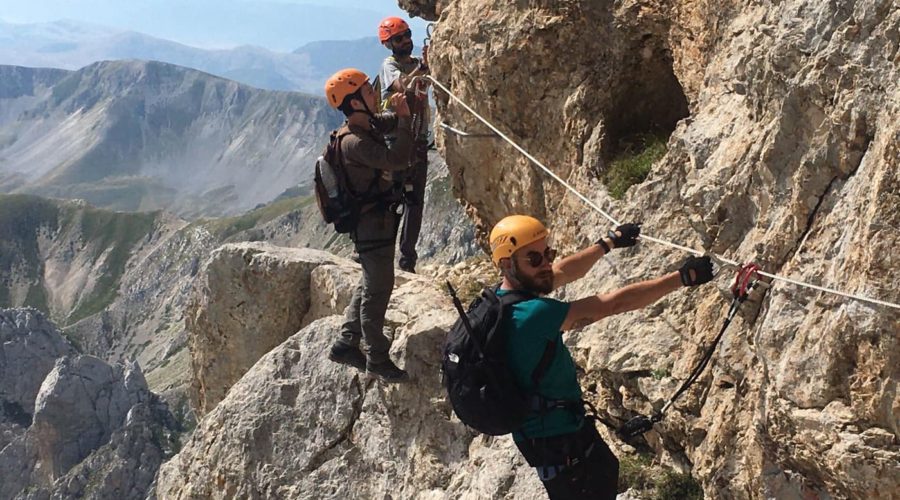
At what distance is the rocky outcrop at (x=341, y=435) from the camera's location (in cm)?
1202

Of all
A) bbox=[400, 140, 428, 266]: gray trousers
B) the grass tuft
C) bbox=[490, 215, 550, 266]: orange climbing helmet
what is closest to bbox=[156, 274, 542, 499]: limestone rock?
bbox=[400, 140, 428, 266]: gray trousers

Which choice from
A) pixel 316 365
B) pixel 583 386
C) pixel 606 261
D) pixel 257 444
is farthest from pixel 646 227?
pixel 257 444

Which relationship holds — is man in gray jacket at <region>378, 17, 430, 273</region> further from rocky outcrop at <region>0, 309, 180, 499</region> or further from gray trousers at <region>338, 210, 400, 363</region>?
rocky outcrop at <region>0, 309, 180, 499</region>

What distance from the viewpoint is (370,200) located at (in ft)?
37.7

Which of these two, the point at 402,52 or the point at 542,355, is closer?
the point at 542,355

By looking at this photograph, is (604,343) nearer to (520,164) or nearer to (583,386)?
(583,386)

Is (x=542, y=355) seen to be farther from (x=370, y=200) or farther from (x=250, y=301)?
(x=250, y=301)

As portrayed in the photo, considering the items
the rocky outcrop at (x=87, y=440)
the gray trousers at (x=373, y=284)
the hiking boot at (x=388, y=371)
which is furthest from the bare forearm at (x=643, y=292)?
the rocky outcrop at (x=87, y=440)

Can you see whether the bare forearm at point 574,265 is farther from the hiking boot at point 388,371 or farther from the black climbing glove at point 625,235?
the hiking boot at point 388,371

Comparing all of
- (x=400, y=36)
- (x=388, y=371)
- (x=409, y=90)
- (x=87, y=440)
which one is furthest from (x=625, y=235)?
(x=87, y=440)

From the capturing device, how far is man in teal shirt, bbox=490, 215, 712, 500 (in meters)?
7.17

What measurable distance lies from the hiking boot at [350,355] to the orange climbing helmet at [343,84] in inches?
161

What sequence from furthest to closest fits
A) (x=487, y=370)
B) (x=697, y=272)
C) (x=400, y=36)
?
(x=400, y=36)
(x=697, y=272)
(x=487, y=370)

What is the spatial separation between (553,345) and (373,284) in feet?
16.9
